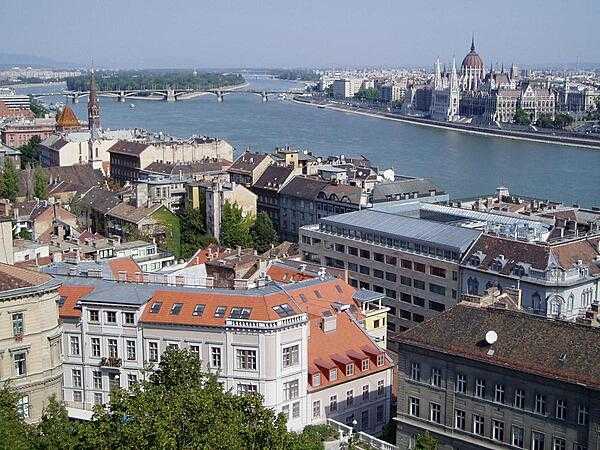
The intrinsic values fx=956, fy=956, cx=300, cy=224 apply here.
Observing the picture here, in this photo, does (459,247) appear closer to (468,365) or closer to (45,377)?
(468,365)

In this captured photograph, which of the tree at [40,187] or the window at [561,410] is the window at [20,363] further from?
the tree at [40,187]

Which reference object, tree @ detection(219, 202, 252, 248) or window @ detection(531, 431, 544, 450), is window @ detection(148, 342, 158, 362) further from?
tree @ detection(219, 202, 252, 248)

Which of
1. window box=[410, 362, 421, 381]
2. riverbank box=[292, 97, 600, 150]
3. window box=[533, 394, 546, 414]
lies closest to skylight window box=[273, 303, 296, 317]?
window box=[410, 362, 421, 381]

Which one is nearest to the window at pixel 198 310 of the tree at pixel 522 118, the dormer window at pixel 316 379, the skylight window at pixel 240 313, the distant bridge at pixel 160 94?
the skylight window at pixel 240 313

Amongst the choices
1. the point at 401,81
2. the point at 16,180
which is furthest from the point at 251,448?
the point at 401,81

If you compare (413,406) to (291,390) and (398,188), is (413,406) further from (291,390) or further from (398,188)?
(398,188)

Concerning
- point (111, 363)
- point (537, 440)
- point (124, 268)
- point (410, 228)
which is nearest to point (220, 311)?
point (111, 363)
